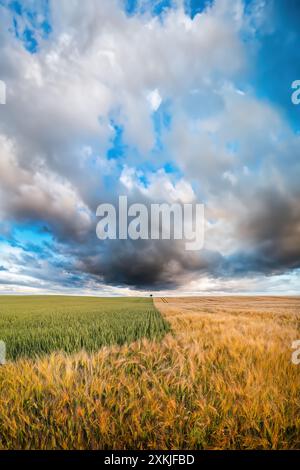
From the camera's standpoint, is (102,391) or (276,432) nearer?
(276,432)

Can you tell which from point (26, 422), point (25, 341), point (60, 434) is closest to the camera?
point (60, 434)

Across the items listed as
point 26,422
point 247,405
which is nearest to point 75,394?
point 26,422

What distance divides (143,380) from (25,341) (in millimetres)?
4488

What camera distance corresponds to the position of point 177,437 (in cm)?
209

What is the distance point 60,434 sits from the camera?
2168mm
